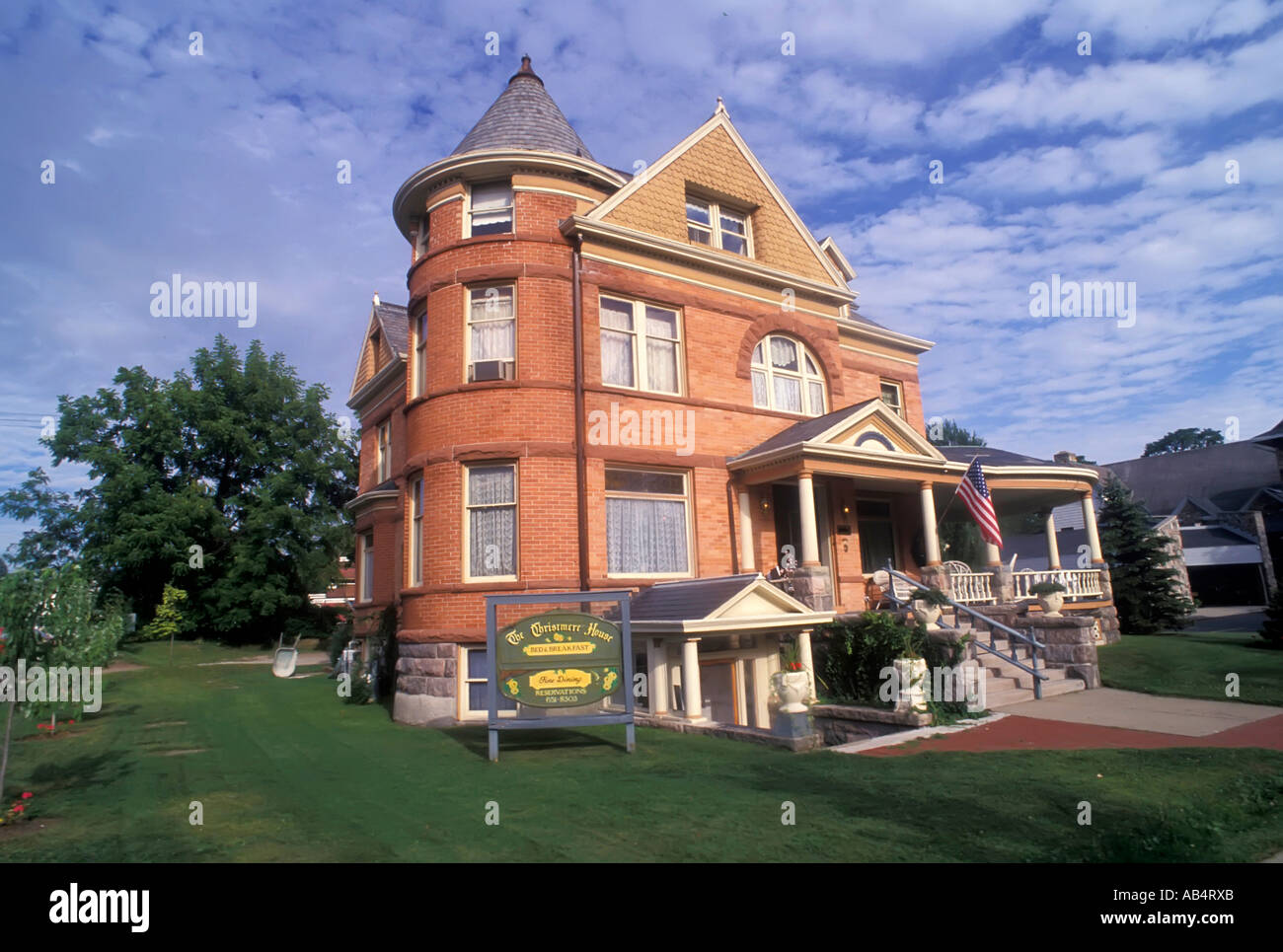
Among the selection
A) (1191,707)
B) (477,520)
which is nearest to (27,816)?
(477,520)

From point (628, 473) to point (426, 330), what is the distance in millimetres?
5305

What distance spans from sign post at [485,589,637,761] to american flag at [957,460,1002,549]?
941cm

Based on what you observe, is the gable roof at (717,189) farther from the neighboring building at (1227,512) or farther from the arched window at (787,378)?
the neighboring building at (1227,512)

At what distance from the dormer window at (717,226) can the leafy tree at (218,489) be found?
2819cm

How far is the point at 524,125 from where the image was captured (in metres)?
16.1

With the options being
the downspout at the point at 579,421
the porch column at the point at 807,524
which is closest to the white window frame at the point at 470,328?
the downspout at the point at 579,421

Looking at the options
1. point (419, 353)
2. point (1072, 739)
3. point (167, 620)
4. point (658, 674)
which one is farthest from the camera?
point (167, 620)

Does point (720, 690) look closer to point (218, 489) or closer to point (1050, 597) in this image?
point (1050, 597)

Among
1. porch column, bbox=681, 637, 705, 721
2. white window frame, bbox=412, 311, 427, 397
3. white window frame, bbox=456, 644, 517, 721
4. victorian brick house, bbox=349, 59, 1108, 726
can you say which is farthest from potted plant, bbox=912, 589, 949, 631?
white window frame, bbox=412, 311, 427, 397

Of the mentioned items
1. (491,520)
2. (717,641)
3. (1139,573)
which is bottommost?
(717,641)

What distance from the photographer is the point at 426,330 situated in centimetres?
1588

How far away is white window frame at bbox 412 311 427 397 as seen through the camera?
1611 centimetres

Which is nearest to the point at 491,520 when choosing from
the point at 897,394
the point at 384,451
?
the point at 384,451

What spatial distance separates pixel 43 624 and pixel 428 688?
247 inches
